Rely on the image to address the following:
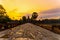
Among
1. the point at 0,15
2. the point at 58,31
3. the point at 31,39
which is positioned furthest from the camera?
the point at 0,15

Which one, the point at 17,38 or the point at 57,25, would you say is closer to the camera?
the point at 17,38

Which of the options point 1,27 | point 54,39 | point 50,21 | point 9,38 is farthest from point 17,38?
point 50,21

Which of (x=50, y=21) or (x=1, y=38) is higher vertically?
(x=50, y=21)

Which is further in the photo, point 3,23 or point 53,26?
point 3,23

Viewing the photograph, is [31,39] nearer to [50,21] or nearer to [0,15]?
[50,21]

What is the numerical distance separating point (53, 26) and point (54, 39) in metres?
1.69

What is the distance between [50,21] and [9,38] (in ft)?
10.1

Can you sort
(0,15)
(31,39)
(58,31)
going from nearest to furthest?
(31,39)
(58,31)
(0,15)

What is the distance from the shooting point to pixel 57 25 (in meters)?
7.29

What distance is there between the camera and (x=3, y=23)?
304 inches

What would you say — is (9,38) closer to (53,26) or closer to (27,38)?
(27,38)

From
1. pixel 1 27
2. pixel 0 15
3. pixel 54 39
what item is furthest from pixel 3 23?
pixel 54 39

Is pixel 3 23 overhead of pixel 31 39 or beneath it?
overhead

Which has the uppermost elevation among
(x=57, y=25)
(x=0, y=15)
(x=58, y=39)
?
(x=0, y=15)
